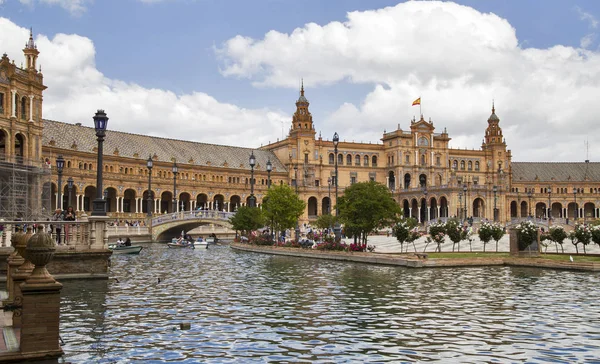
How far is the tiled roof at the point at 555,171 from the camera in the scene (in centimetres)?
13938

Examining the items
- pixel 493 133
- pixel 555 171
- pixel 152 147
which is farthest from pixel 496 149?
pixel 152 147

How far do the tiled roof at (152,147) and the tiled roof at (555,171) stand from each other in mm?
56212

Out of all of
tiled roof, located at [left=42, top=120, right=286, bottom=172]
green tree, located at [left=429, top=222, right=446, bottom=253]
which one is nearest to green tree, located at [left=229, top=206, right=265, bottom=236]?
green tree, located at [left=429, top=222, right=446, bottom=253]

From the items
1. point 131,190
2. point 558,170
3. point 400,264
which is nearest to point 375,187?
point 400,264

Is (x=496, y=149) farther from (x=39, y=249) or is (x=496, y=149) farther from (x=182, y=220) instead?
(x=39, y=249)

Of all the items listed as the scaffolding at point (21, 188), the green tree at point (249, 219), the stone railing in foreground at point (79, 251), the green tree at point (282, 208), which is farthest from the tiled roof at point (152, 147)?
the stone railing in foreground at point (79, 251)

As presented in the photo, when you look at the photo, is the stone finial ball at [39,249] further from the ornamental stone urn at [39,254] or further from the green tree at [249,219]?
the green tree at [249,219]

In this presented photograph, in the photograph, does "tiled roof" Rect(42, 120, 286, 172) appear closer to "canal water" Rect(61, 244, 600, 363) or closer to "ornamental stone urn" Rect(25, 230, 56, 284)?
"canal water" Rect(61, 244, 600, 363)

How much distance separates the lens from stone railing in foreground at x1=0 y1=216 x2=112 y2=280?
2578 cm

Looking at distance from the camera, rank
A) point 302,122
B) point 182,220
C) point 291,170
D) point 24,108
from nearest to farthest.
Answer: point 24,108, point 182,220, point 291,170, point 302,122

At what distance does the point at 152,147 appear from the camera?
104 metres

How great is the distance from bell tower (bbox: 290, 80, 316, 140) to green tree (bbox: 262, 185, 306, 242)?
6280 cm

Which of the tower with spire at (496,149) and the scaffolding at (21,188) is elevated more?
the tower with spire at (496,149)

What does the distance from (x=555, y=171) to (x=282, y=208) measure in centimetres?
10432
